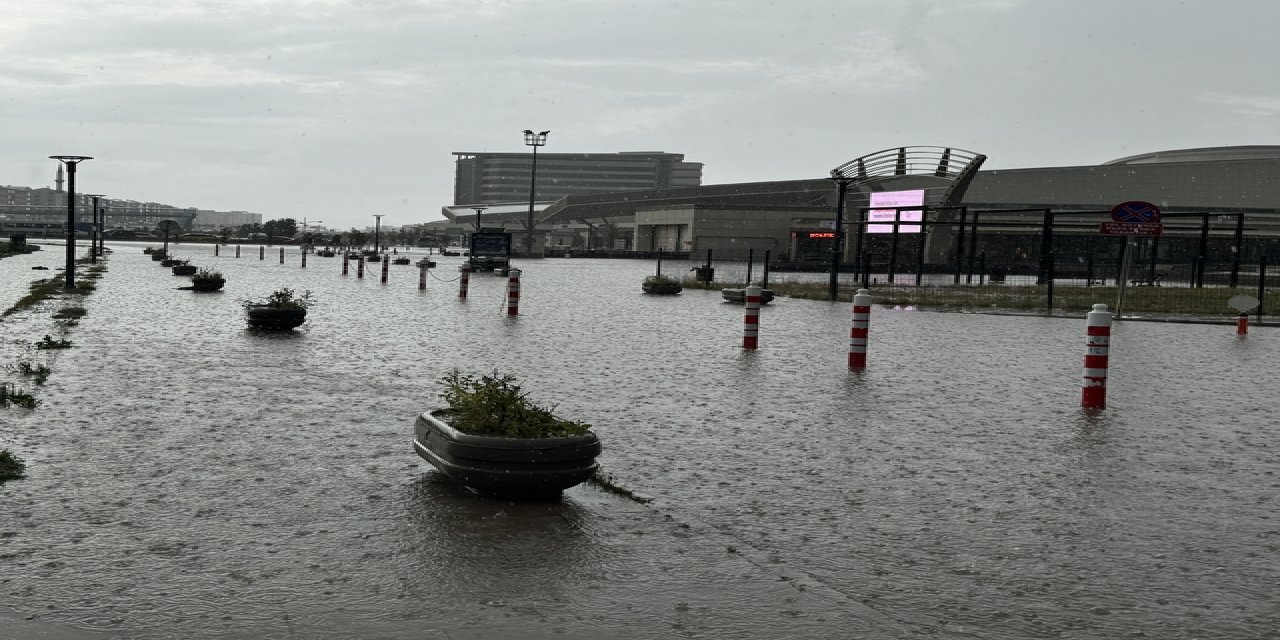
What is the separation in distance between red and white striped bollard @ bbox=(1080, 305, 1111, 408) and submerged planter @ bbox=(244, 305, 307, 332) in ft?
44.4

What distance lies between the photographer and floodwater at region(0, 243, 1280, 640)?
19.3 ft

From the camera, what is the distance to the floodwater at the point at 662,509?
5891mm

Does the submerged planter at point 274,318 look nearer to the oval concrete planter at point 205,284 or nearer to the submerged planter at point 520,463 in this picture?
the oval concrete planter at point 205,284

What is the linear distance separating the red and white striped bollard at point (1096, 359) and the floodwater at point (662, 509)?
323 millimetres

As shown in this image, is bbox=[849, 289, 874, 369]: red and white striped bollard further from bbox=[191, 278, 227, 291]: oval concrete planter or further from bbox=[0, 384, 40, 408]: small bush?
bbox=[191, 278, 227, 291]: oval concrete planter

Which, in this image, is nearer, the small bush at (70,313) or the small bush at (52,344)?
the small bush at (52,344)

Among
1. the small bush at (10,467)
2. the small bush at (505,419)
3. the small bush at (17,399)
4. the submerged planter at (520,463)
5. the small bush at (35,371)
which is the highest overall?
the small bush at (505,419)

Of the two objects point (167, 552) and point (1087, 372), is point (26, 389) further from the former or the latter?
point (1087, 372)

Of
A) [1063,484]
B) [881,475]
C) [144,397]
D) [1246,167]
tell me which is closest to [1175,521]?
[1063,484]

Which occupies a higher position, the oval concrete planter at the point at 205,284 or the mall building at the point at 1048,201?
the mall building at the point at 1048,201

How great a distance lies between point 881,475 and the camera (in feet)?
31.4

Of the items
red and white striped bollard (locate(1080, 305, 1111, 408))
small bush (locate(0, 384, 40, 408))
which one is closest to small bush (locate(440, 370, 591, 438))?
small bush (locate(0, 384, 40, 408))

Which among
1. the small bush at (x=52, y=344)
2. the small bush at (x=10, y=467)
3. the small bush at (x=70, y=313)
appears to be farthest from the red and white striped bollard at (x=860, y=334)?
the small bush at (x=70, y=313)

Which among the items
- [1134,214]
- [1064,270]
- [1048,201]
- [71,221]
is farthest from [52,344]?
[1048,201]
